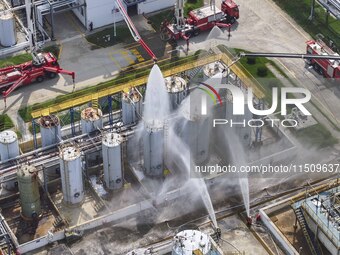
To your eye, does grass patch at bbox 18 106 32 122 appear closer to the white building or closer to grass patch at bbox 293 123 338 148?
the white building

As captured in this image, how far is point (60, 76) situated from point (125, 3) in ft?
42.4

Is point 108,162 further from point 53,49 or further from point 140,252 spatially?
point 53,49

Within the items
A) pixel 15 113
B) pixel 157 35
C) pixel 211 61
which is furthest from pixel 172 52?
pixel 15 113

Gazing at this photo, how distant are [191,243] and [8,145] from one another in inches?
818

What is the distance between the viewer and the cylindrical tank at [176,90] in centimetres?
9150

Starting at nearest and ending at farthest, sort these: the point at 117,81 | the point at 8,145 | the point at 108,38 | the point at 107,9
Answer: the point at 8,145, the point at 117,81, the point at 108,38, the point at 107,9

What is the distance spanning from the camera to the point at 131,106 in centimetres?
9156

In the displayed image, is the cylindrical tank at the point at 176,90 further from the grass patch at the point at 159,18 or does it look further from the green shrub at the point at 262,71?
the grass patch at the point at 159,18

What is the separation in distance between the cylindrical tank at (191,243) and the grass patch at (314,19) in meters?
38.9

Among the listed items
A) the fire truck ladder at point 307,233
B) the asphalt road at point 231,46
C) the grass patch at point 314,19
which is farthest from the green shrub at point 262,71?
the fire truck ladder at point 307,233

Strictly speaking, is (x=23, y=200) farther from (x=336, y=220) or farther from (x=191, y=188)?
(x=336, y=220)

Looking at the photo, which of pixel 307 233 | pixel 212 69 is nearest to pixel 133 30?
pixel 212 69

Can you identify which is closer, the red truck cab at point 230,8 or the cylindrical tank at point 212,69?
the cylindrical tank at point 212,69

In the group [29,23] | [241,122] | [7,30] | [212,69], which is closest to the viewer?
[241,122]
